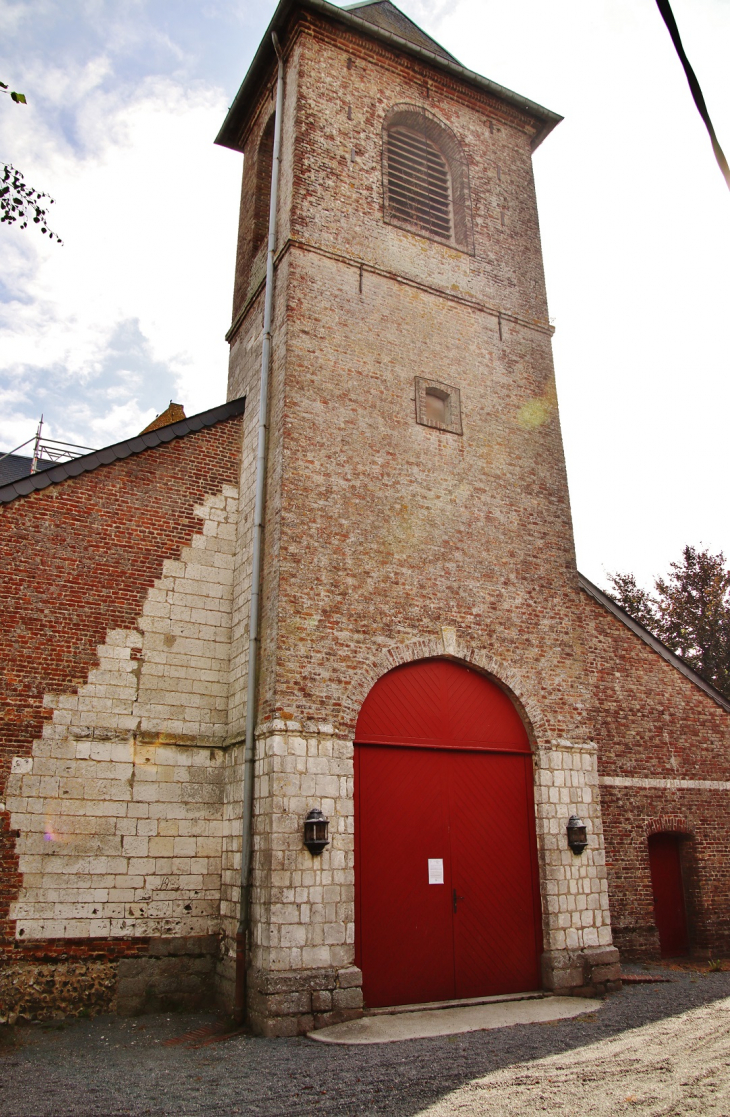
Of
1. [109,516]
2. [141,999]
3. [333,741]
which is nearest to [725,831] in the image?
[333,741]

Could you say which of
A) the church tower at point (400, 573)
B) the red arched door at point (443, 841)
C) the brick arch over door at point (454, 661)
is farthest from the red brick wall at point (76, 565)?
the red arched door at point (443, 841)

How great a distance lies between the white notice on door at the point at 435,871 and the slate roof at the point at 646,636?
16.8 feet

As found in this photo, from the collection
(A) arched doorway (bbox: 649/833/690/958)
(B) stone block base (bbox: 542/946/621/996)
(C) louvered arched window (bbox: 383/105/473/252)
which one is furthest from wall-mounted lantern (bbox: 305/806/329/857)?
(C) louvered arched window (bbox: 383/105/473/252)

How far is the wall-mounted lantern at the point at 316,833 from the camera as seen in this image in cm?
786

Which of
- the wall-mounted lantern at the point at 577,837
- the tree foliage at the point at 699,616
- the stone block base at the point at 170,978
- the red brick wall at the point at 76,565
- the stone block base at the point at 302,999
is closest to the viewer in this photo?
the stone block base at the point at 302,999

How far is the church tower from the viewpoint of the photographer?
27.1 ft

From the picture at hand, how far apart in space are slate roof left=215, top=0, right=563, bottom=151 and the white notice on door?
11.8 meters

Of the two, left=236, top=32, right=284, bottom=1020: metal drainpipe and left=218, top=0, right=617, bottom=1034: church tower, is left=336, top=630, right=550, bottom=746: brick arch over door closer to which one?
left=218, top=0, right=617, bottom=1034: church tower

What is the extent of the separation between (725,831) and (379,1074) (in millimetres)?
8009

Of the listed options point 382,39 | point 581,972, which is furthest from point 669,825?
point 382,39

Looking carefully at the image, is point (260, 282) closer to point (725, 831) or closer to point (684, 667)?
point (684, 667)

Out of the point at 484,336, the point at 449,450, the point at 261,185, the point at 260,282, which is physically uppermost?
the point at 261,185

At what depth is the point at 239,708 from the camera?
29.7 ft

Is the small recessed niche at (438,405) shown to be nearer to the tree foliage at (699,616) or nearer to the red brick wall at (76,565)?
the red brick wall at (76,565)
